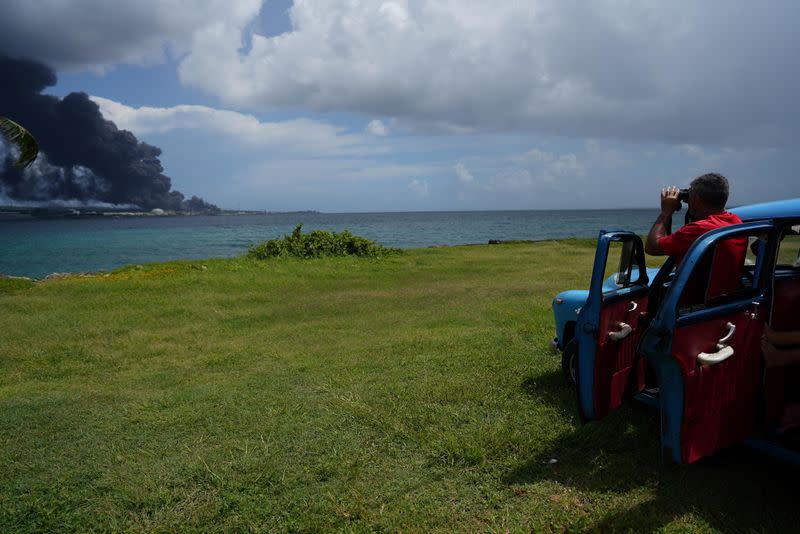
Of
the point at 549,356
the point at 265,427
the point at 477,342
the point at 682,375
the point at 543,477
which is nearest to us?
the point at 682,375

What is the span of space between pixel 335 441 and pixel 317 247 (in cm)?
1906

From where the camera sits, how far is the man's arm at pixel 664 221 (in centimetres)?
434

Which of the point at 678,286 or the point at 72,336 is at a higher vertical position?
the point at 678,286

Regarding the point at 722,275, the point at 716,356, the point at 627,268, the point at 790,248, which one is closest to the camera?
the point at 716,356

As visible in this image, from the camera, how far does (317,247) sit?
A: 23.9 m

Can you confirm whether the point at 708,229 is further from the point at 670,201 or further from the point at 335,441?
the point at 335,441

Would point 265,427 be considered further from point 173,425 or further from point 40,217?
point 40,217

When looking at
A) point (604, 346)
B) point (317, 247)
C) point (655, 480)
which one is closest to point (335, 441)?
point (604, 346)

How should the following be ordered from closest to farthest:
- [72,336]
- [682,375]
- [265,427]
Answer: [682,375]
[265,427]
[72,336]

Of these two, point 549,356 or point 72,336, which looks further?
point 72,336

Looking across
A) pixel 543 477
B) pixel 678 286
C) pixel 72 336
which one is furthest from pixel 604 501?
pixel 72 336

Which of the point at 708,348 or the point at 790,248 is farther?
the point at 790,248

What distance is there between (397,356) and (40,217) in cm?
18472

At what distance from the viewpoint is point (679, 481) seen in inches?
170
